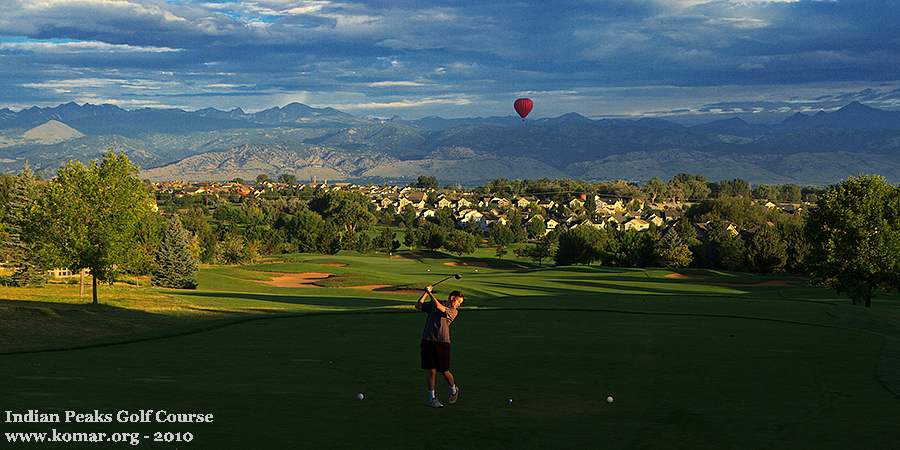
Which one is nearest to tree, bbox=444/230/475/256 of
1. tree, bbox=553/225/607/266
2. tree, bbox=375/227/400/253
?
tree, bbox=375/227/400/253

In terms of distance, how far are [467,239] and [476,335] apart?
311 ft

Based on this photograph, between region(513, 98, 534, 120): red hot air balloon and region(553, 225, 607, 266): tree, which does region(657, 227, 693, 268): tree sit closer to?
region(553, 225, 607, 266): tree

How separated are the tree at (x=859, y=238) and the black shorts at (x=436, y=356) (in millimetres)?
38668

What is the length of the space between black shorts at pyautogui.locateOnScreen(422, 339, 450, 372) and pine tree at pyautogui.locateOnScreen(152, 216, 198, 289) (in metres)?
46.6

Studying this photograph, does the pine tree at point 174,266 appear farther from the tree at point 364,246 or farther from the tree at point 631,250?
the tree at point 364,246

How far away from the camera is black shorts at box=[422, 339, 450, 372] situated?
1297 cm

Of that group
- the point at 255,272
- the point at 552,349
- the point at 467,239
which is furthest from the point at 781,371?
the point at 467,239

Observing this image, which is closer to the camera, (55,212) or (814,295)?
(55,212)

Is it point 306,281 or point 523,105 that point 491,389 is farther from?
point 523,105

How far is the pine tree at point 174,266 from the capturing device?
178ft

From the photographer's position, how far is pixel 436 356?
13.0 m

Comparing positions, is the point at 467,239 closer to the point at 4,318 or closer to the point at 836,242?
the point at 836,242

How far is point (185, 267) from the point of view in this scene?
5462cm

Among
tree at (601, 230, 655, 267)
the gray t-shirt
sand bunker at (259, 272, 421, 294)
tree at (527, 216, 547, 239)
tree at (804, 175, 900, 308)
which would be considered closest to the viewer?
the gray t-shirt
